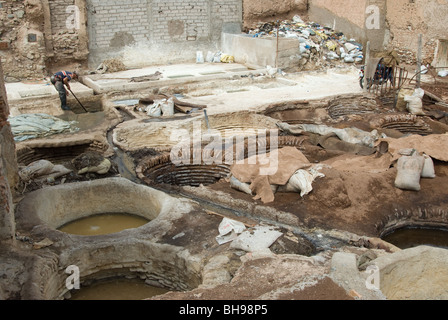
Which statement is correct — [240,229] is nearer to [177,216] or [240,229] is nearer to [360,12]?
[177,216]

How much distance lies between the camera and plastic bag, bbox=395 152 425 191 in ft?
24.5

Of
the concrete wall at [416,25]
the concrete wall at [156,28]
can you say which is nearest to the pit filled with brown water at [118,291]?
the concrete wall at [156,28]

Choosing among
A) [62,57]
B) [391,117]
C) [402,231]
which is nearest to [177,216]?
[402,231]

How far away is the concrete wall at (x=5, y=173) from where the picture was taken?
5.55 meters

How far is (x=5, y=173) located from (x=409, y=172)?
5.93 m

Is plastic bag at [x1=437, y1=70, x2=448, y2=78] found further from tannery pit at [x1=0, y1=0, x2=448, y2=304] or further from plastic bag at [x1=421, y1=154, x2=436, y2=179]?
plastic bag at [x1=421, y1=154, x2=436, y2=179]

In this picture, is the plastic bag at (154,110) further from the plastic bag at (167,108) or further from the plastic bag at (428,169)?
the plastic bag at (428,169)

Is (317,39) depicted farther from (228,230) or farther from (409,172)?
(228,230)

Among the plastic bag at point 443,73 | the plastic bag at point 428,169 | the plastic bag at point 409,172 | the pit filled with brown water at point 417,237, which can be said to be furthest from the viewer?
the plastic bag at point 443,73

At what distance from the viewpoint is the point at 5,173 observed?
5848 mm

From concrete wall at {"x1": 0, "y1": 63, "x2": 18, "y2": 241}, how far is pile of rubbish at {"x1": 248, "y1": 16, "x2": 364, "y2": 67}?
11.7 meters

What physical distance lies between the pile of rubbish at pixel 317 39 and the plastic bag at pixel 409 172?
31.9 ft

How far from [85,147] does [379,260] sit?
22.6 ft

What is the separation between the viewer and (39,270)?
208 inches
